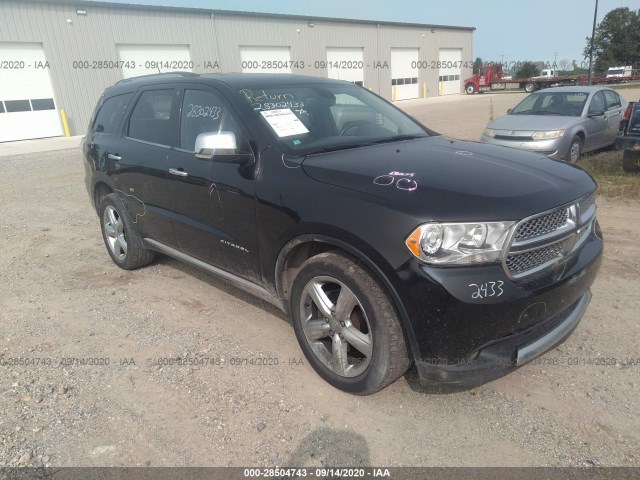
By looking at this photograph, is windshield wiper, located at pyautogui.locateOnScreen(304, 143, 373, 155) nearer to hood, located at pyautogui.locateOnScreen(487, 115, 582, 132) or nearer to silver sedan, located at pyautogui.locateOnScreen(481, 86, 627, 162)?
silver sedan, located at pyautogui.locateOnScreen(481, 86, 627, 162)

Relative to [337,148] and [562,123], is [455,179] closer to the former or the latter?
[337,148]

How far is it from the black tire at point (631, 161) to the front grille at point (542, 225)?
6.70 metres

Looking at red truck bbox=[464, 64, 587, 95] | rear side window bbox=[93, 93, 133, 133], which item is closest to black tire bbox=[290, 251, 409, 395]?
rear side window bbox=[93, 93, 133, 133]

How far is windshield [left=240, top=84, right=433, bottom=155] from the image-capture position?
10.3ft

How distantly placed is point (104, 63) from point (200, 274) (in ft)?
A: 60.3

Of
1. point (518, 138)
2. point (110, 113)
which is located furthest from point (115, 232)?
point (518, 138)

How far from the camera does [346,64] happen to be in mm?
29844

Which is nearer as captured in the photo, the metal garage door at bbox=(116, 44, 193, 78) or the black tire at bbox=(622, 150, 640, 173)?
the black tire at bbox=(622, 150, 640, 173)

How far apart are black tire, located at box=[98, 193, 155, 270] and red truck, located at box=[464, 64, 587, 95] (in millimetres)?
39648

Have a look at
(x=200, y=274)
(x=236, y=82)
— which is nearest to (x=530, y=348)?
(x=236, y=82)

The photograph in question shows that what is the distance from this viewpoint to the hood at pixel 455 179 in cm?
228

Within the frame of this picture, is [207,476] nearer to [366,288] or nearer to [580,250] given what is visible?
[366,288]

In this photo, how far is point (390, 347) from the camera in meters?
2.42

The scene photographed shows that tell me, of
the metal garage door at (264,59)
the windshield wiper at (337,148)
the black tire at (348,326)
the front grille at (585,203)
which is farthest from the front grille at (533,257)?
the metal garage door at (264,59)
